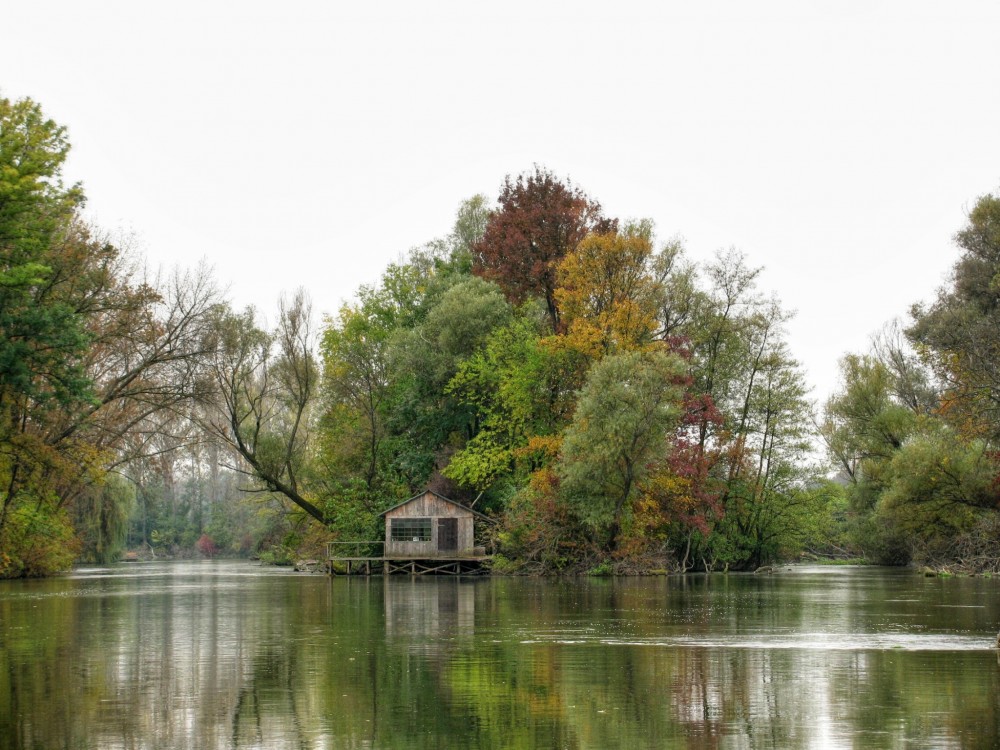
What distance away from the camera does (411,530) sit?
61.6m

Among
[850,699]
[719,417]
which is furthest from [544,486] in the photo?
[850,699]

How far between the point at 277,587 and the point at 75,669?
30388 mm

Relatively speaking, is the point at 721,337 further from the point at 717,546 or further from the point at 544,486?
the point at 544,486

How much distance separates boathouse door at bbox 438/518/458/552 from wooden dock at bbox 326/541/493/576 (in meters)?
0.39

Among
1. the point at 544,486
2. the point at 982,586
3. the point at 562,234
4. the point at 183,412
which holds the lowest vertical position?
the point at 982,586

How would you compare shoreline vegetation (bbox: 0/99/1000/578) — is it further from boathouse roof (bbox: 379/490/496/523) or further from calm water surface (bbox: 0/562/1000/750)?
calm water surface (bbox: 0/562/1000/750)

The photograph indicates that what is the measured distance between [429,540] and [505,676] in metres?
44.5

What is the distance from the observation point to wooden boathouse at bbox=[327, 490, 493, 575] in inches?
2392

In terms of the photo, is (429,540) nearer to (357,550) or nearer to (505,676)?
(357,550)

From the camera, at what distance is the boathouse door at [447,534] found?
6084 cm

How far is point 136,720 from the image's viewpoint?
13.3 m

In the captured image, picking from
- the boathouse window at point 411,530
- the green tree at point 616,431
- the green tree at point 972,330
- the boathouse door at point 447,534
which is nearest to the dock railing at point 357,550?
the boathouse window at point 411,530

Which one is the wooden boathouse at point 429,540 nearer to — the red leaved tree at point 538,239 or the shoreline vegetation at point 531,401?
the shoreline vegetation at point 531,401

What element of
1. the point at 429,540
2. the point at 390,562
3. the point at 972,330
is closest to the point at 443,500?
the point at 429,540
